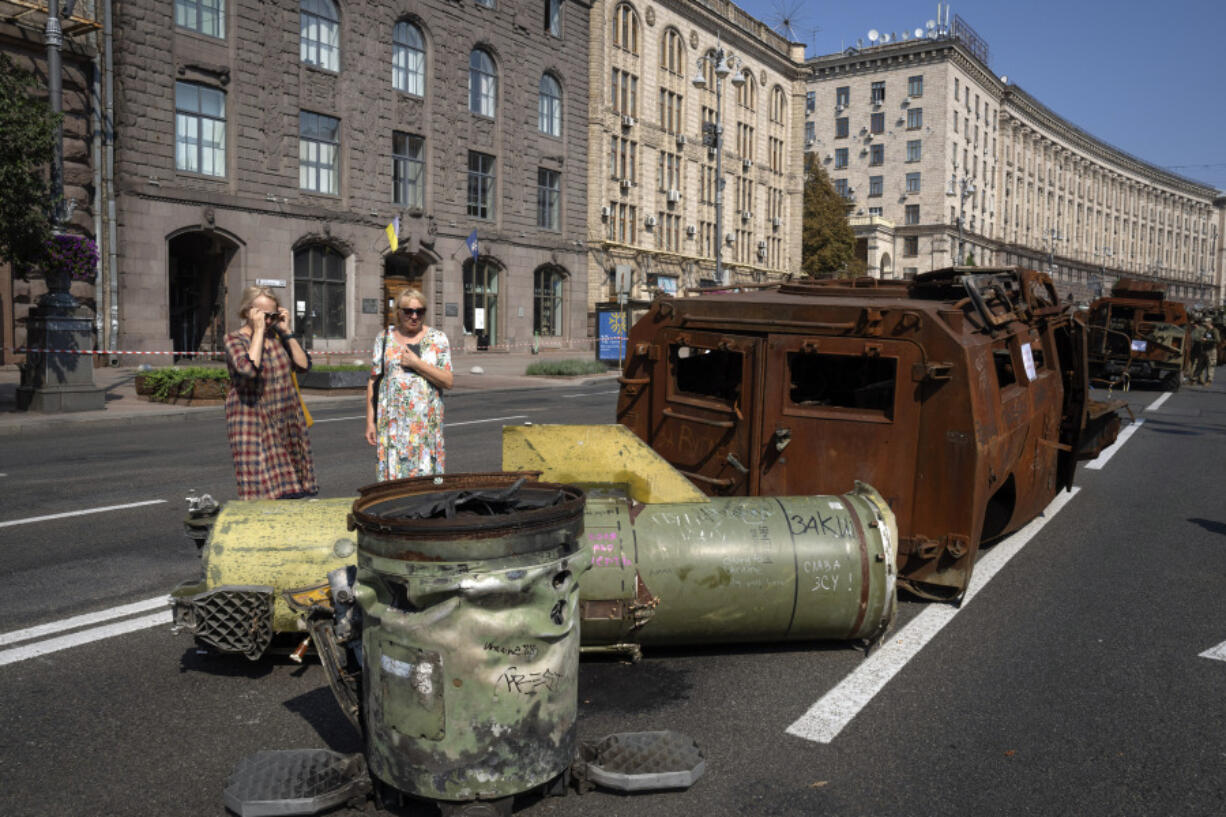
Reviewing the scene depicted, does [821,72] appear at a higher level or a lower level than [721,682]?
higher

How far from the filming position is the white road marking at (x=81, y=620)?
5.04m

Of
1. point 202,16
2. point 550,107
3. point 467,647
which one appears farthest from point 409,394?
point 550,107

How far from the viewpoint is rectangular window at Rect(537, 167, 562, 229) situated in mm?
38312

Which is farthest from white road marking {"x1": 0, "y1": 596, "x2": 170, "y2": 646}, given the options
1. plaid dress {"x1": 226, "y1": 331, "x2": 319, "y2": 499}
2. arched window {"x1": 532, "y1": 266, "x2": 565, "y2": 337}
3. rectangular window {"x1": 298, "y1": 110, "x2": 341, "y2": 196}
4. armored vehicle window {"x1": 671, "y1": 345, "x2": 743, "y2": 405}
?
arched window {"x1": 532, "y1": 266, "x2": 565, "y2": 337}

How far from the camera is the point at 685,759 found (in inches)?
143

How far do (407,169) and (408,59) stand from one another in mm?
3665

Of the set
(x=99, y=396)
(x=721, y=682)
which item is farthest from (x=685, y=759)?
(x=99, y=396)

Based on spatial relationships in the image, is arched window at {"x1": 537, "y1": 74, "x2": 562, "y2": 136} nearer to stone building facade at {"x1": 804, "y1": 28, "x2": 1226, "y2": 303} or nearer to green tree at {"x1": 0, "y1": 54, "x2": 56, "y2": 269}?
green tree at {"x1": 0, "y1": 54, "x2": 56, "y2": 269}

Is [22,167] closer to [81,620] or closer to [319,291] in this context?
[81,620]

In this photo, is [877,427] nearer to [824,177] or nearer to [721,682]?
[721,682]

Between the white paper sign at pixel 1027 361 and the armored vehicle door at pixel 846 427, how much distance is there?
3.44 ft

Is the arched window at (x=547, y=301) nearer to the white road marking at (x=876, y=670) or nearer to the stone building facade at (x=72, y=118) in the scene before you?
the stone building facade at (x=72, y=118)

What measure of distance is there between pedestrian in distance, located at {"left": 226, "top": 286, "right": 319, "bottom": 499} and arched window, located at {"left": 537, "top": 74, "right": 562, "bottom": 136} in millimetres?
33434

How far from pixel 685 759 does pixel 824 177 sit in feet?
221
